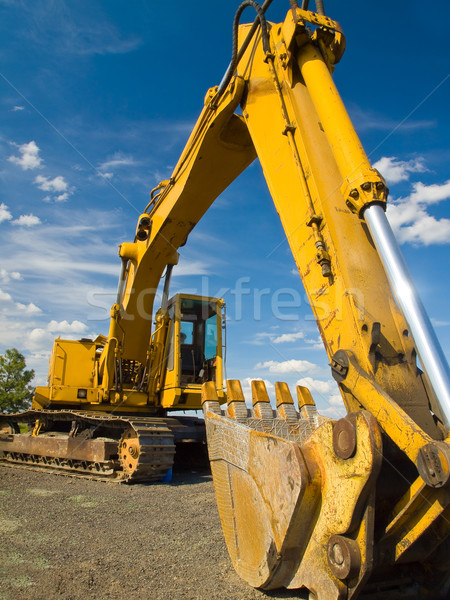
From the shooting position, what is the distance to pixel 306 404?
4.52 metres

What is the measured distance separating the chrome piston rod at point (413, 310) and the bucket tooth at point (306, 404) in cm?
239

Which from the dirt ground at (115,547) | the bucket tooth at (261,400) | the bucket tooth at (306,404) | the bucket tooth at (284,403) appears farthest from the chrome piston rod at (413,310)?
the bucket tooth at (306,404)

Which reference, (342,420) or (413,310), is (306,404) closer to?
(342,420)

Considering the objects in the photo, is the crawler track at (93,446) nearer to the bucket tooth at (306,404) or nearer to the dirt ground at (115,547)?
the dirt ground at (115,547)

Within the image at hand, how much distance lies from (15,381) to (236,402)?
915 inches

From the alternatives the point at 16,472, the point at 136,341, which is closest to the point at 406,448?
the point at 136,341

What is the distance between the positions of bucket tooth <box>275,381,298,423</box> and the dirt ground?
1.26m

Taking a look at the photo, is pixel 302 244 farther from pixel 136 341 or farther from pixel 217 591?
pixel 136 341

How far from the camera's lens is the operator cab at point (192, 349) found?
8320 millimetres

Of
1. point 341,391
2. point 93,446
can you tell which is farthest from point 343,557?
point 93,446

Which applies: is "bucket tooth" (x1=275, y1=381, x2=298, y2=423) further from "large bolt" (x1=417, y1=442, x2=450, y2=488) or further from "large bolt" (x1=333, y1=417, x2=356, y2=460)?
"large bolt" (x1=417, y1=442, x2=450, y2=488)

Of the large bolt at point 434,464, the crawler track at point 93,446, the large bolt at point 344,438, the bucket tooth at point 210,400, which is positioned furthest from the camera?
the crawler track at point 93,446

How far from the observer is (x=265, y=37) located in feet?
12.5

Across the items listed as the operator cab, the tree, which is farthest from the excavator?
the tree
